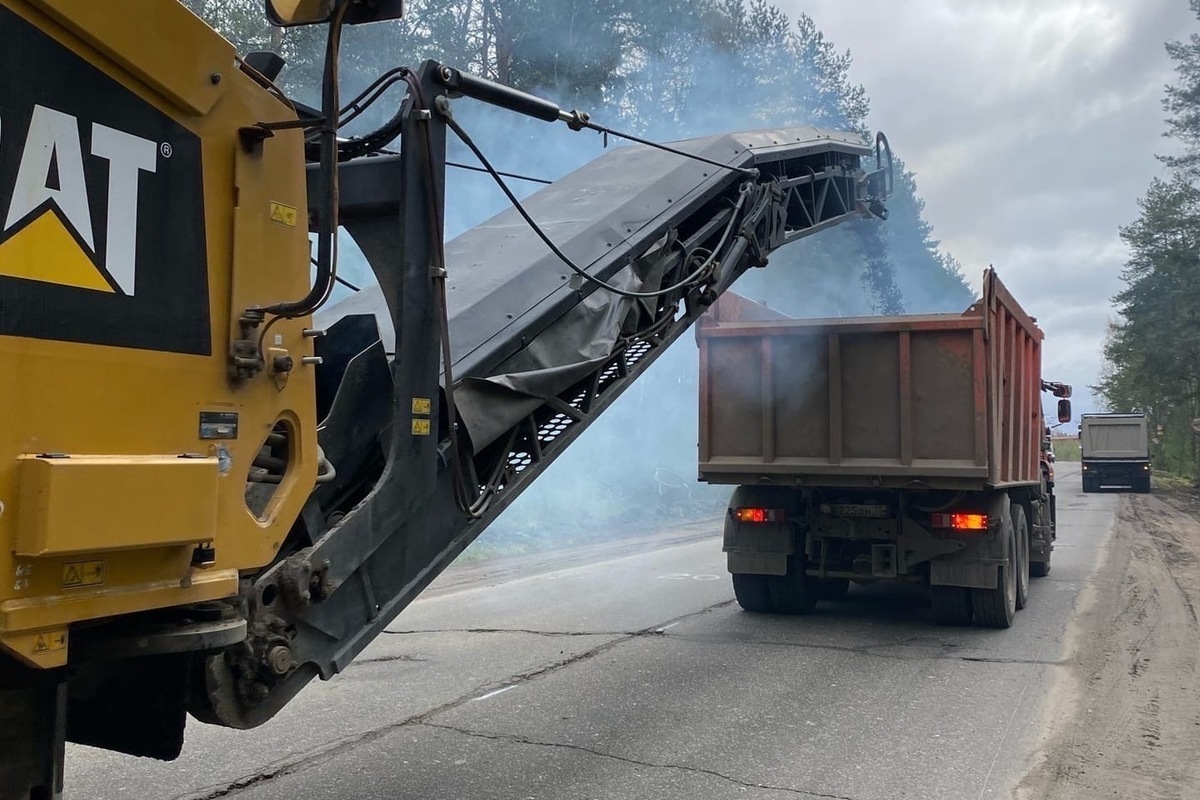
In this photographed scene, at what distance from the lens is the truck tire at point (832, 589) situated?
29.4 feet

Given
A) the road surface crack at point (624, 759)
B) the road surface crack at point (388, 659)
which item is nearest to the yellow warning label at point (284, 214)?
the road surface crack at point (624, 759)

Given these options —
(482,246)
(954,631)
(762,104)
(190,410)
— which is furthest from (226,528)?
Answer: (762,104)

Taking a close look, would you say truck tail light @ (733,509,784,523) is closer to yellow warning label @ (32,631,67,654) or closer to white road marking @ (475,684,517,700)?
white road marking @ (475,684,517,700)

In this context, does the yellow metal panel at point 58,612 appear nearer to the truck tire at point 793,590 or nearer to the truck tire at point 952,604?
the truck tire at point 793,590

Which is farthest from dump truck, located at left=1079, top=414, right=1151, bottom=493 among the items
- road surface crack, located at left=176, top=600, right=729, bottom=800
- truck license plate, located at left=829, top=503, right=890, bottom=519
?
road surface crack, located at left=176, top=600, right=729, bottom=800

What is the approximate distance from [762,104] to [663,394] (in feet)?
27.2

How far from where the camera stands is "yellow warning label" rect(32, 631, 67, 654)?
6.58ft

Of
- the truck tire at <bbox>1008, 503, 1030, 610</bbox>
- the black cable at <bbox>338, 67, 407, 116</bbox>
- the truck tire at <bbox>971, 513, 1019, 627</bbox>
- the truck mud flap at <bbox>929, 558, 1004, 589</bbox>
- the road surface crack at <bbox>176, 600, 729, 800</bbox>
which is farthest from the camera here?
the truck tire at <bbox>1008, 503, 1030, 610</bbox>

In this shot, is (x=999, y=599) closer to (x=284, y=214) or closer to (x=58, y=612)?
(x=284, y=214)

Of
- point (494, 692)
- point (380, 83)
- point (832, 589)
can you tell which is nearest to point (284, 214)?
point (380, 83)

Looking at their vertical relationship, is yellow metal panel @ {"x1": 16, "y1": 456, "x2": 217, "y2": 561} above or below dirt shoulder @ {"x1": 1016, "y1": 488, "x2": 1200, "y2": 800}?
above

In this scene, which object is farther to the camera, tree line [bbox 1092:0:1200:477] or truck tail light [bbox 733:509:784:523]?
tree line [bbox 1092:0:1200:477]

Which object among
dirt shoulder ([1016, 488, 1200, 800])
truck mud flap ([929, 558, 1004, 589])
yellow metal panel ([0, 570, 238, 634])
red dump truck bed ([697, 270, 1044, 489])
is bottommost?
dirt shoulder ([1016, 488, 1200, 800])

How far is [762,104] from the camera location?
2216 cm
